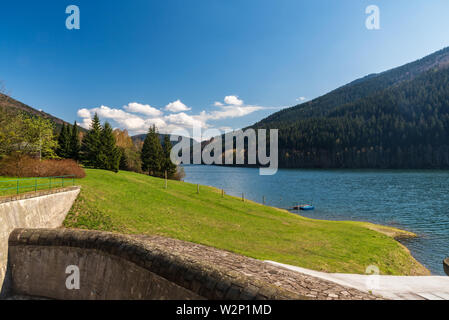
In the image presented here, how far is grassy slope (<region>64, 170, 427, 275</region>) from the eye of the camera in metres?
15.4

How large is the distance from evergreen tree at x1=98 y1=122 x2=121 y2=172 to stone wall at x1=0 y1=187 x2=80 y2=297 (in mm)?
35391

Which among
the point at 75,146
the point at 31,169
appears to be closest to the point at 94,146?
the point at 75,146

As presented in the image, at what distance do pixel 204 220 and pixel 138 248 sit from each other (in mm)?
14542

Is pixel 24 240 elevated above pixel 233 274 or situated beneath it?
situated beneath

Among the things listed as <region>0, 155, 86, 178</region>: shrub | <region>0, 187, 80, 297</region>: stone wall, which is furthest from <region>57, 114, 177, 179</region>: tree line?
<region>0, 187, 80, 297</region>: stone wall

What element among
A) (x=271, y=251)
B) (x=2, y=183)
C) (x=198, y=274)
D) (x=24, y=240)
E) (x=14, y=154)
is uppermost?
(x=14, y=154)

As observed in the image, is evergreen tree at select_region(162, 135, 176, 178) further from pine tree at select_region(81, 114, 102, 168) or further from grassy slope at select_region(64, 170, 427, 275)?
grassy slope at select_region(64, 170, 427, 275)

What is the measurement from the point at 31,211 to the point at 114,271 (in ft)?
28.9

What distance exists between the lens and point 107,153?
5159 cm

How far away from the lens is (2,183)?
17906 mm

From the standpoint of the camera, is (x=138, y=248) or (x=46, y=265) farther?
(x=46, y=265)
